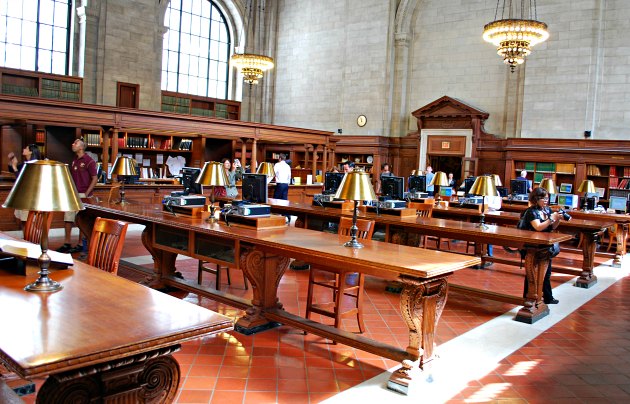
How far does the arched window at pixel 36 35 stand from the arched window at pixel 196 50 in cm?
299

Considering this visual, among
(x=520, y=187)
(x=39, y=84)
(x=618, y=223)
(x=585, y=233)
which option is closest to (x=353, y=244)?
(x=585, y=233)

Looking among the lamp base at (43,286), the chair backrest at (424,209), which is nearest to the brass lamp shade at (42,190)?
the lamp base at (43,286)

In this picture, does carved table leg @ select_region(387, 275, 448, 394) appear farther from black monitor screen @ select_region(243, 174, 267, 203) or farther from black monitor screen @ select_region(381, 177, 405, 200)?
black monitor screen @ select_region(381, 177, 405, 200)

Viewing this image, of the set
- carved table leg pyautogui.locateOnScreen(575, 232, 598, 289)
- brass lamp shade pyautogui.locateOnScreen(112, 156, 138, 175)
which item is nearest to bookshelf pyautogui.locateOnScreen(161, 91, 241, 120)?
brass lamp shade pyautogui.locateOnScreen(112, 156, 138, 175)

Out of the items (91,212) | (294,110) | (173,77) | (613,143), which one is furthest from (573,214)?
(173,77)

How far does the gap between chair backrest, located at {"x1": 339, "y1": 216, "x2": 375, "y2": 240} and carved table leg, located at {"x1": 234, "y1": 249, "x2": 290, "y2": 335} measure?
64 cm

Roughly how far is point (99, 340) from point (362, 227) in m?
3.15

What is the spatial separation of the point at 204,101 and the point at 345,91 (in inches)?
176

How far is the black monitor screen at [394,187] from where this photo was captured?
7277mm

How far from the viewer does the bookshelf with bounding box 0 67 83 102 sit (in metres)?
13.0

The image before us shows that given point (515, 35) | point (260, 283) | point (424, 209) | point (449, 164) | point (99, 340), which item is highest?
point (515, 35)

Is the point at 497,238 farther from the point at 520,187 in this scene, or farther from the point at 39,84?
the point at 39,84

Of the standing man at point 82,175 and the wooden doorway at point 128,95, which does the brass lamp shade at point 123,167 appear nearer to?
the standing man at point 82,175

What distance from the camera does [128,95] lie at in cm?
1452
